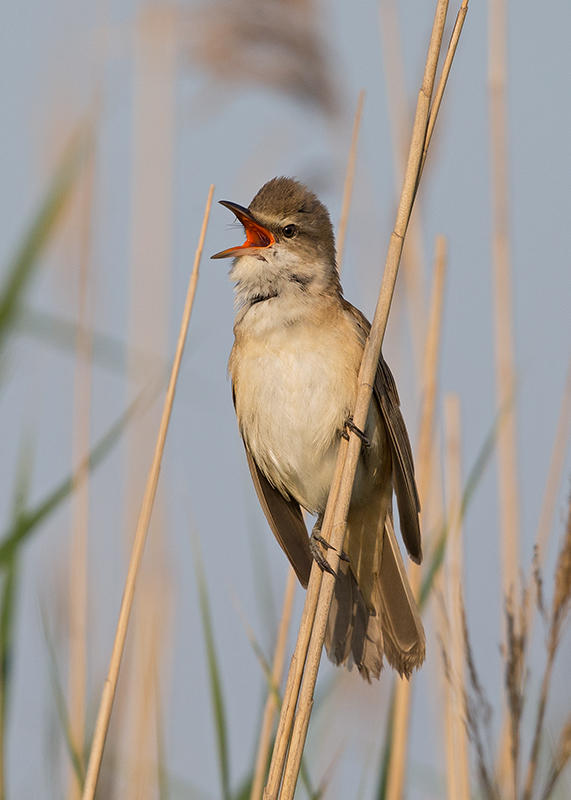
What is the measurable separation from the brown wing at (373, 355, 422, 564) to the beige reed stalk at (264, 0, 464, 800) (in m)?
0.55

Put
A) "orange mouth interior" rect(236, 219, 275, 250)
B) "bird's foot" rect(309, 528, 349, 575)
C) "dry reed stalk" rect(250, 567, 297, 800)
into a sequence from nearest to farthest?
"bird's foot" rect(309, 528, 349, 575) → "dry reed stalk" rect(250, 567, 297, 800) → "orange mouth interior" rect(236, 219, 275, 250)

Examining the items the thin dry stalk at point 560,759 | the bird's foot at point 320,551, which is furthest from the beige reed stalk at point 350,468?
the thin dry stalk at point 560,759

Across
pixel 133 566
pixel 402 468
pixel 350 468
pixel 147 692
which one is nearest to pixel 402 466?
pixel 402 468

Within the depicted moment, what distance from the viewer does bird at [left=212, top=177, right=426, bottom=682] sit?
8.63 ft

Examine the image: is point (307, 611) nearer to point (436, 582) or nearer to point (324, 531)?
point (324, 531)

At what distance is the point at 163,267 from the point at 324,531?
1868mm

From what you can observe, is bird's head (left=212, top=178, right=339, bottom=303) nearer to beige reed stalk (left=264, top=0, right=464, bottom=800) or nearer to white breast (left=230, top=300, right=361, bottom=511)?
white breast (left=230, top=300, right=361, bottom=511)


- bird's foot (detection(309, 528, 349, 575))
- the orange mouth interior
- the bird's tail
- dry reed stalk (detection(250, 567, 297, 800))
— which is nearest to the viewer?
bird's foot (detection(309, 528, 349, 575))

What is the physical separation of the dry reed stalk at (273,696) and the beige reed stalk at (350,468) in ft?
1.38

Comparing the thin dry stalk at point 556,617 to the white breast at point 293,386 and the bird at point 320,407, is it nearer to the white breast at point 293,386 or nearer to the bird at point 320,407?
the bird at point 320,407

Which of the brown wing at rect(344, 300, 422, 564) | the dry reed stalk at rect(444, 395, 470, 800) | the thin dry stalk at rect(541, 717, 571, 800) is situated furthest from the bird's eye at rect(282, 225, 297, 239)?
the thin dry stalk at rect(541, 717, 571, 800)

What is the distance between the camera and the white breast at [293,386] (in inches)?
103

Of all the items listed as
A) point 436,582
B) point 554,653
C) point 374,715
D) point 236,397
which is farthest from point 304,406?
point 374,715

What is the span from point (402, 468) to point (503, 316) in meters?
0.79
